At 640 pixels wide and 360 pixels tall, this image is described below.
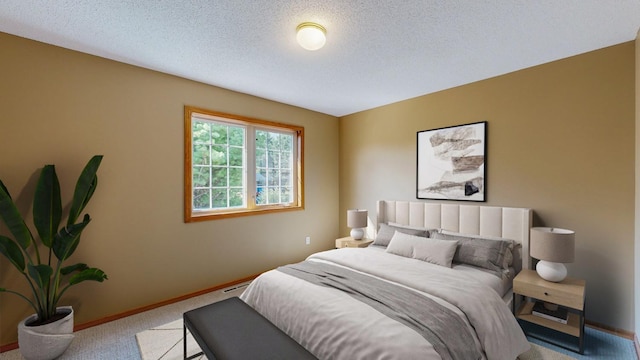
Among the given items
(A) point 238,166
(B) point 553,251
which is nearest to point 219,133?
(A) point 238,166

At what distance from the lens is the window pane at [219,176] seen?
3468mm

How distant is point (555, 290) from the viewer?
7.20ft

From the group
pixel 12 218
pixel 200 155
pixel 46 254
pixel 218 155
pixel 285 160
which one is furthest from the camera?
pixel 285 160

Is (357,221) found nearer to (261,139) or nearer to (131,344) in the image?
(261,139)

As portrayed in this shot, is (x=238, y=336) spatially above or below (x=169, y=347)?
above

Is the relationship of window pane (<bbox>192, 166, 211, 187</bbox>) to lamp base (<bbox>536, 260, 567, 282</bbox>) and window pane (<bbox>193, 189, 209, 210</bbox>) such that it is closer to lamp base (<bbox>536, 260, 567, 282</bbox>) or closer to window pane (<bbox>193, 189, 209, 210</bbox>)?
window pane (<bbox>193, 189, 209, 210</bbox>)

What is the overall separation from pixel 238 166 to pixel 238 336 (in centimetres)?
243

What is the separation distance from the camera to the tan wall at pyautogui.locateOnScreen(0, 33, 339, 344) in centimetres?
226

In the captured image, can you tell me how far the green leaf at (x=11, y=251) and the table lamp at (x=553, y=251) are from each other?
4.16m

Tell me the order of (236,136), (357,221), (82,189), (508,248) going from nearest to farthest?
(82,189), (508,248), (236,136), (357,221)

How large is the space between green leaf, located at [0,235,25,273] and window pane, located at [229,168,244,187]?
78.4 inches

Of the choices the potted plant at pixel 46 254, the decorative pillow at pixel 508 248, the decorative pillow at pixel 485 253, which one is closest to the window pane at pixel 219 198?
the potted plant at pixel 46 254

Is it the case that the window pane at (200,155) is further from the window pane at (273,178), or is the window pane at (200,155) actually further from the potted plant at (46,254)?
the potted plant at (46,254)

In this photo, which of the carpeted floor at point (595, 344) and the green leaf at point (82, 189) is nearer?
the carpeted floor at point (595, 344)
